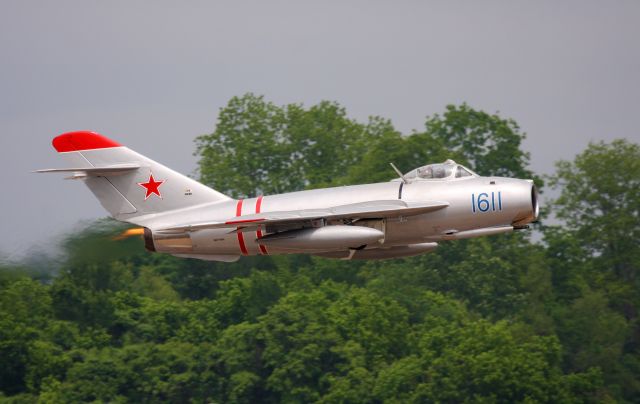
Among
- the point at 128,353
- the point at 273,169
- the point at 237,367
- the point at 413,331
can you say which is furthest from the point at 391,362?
the point at 273,169

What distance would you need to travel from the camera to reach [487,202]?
3041 centimetres

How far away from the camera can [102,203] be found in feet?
108

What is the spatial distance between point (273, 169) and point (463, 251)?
16379 mm

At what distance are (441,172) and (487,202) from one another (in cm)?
130

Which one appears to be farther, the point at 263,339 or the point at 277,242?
the point at 263,339

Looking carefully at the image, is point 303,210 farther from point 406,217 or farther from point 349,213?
point 406,217

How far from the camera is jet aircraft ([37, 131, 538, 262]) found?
99.8 feet

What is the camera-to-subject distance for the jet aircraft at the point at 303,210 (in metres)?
30.4

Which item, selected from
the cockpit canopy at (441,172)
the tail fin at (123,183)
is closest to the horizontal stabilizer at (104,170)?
the tail fin at (123,183)

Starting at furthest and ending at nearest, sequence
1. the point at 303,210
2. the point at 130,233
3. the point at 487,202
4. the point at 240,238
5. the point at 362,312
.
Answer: the point at 362,312 < the point at 130,233 < the point at 240,238 < the point at 303,210 < the point at 487,202

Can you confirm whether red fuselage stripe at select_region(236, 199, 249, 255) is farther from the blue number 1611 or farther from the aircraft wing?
the blue number 1611

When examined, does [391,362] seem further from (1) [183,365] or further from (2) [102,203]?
(2) [102,203]

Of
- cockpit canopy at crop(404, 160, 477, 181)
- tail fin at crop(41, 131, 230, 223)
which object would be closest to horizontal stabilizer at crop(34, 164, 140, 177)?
tail fin at crop(41, 131, 230, 223)

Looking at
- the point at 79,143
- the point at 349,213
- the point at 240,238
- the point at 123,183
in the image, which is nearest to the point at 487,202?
the point at 349,213
